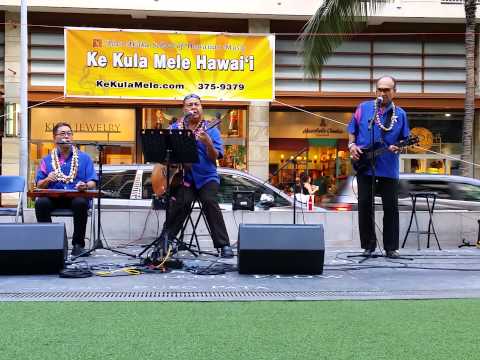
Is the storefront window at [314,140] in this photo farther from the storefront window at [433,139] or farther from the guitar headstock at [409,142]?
the guitar headstock at [409,142]

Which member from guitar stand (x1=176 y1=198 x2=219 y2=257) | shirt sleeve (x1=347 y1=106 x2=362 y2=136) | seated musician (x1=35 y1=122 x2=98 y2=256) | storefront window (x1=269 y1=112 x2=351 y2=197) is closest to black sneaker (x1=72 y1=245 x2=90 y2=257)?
seated musician (x1=35 y1=122 x2=98 y2=256)

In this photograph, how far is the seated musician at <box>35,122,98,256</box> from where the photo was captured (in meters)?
6.87

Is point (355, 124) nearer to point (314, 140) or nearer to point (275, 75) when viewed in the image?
point (275, 75)

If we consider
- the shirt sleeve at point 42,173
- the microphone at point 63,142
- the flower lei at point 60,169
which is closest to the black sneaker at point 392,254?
the flower lei at point 60,169

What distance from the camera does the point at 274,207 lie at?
9133 millimetres

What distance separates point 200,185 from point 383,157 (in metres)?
2.17

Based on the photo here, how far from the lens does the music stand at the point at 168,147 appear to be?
230 inches

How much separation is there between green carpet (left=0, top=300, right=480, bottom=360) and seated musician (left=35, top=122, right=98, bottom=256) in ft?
8.30

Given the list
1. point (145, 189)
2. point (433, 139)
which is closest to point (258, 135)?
point (433, 139)

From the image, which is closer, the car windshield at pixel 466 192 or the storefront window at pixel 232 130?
the car windshield at pixel 466 192

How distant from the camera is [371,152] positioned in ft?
22.2

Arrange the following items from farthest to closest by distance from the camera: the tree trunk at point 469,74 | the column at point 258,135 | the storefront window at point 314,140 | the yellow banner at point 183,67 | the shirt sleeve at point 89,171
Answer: the storefront window at point 314,140 < the column at point 258,135 < the tree trunk at point 469,74 < the yellow banner at point 183,67 < the shirt sleeve at point 89,171

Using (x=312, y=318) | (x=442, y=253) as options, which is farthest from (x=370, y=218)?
(x=312, y=318)

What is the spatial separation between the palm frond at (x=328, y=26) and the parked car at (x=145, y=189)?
559 cm
